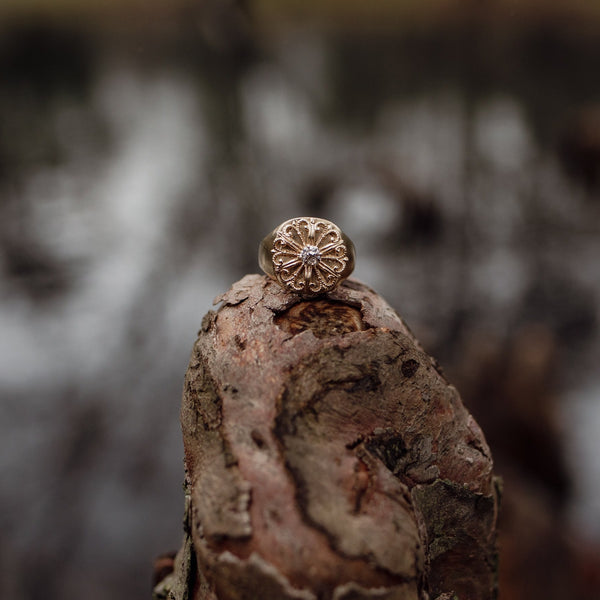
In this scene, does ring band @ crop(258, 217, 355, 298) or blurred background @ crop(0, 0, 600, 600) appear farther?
blurred background @ crop(0, 0, 600, 600)

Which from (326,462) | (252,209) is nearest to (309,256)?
(326,462)

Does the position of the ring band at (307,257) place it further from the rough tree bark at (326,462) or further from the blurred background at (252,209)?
the blurred background at (252,209)

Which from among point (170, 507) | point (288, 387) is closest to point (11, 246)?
point (170, 507)

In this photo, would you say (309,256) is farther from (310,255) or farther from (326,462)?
(326,462)

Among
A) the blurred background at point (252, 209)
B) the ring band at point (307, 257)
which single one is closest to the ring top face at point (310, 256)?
the ring band at point (307, 257)

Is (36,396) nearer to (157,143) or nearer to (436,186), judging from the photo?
(157,143)

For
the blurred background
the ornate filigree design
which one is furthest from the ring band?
the blurred background

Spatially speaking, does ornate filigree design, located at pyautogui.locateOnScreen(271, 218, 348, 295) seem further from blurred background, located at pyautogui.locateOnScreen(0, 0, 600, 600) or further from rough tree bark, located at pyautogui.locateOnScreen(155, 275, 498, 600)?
blurred background, located at pyautogui.locateOnScreen(0, 0, 600, 600)
